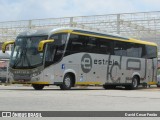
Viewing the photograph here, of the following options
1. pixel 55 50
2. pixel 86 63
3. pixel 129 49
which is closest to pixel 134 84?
pixel 129 49

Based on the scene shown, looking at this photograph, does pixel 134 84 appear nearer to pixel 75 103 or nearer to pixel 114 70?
pixel 114 70

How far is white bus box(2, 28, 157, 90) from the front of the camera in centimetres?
2217

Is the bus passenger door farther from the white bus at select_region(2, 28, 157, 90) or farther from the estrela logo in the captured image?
the estrela logo

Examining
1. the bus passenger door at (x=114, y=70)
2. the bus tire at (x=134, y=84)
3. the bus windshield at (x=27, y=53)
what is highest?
the bus windshield at (x=27, y=53)

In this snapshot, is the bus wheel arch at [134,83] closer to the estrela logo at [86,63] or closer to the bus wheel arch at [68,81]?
the estrela logo at [86,63]

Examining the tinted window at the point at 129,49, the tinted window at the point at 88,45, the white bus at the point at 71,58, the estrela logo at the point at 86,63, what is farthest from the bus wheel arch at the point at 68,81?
the tinted window at the point at 129,49

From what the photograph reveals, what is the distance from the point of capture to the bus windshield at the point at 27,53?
2207 cm

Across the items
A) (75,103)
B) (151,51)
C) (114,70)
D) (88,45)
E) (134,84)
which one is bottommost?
(134,84)

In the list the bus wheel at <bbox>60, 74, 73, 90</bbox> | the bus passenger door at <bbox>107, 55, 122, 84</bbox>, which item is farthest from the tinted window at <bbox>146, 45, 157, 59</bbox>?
the bus wheel at <bbox>60, 74, 73, 90</bbox>

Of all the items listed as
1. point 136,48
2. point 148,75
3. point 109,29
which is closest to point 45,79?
point 136,48

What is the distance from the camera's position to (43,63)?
21969mm

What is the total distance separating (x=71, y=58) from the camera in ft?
76.4

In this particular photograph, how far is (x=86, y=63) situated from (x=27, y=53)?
3824mm

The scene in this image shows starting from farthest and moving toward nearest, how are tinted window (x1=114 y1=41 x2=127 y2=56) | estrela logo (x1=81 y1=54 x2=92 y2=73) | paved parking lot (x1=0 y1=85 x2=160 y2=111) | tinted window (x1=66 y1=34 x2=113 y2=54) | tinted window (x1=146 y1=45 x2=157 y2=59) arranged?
tinted window (x1=146 y1=45 x2=157 y2=59) → tinted window (x1=114 y1=41 x2=127 y2=56) → estrela logo (x1=81 y1=54 x2=92 y2=73) → tinted window (x1=66 y1=34 x2=113 y2=54) → paved parking lot (x1=0 y1=85 x2=160 y2=111)
